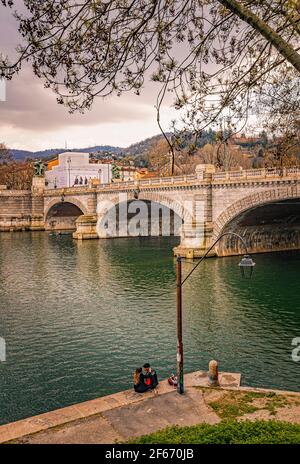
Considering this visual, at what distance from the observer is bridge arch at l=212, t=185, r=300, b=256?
3684cm

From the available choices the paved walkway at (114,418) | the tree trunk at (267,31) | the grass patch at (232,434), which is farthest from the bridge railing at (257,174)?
the tree trunk at (267,31)

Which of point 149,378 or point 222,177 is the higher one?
point 222,177

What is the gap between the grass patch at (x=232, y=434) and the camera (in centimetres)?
835

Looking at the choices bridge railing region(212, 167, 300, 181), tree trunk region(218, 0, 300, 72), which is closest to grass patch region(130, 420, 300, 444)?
tree trunk region(218, 0, 300, 72)

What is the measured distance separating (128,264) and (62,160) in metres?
67.5

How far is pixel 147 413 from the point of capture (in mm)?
11477

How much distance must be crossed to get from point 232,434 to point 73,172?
96740 millimetres

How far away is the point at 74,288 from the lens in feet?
100

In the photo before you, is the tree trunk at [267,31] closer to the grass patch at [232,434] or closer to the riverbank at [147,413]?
the grass patch at [232,434]

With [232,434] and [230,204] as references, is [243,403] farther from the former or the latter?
[230,204]

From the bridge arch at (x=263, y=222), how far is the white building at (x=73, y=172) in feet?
204

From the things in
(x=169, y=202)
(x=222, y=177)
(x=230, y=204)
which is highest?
(x=222, y=177)

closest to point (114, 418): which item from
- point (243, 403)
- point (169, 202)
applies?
point (243, 403)

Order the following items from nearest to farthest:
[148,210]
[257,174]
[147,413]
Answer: [147,413], [257,174], [148,210]
